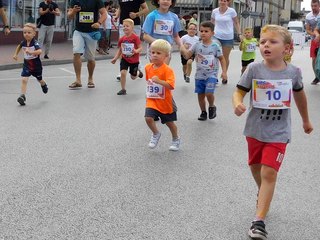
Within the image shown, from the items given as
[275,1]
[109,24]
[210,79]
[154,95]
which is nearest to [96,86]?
[210,79]

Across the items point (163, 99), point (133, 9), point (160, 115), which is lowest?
point (160, 115)

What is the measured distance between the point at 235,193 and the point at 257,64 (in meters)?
1.19

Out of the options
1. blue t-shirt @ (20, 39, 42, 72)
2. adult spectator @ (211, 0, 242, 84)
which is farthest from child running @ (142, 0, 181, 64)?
adult spectator @ (211, 0, 242, 84)

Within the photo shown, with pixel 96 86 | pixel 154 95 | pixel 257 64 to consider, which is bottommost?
pixel 96 86

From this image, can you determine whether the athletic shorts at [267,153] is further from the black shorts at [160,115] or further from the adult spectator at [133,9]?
the adult spectator at [133,9]

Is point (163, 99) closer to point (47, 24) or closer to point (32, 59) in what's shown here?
point (32, 59)

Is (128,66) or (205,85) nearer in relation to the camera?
(205,85)

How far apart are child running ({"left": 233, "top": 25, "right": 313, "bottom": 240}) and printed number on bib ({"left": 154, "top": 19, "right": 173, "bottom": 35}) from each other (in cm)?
435

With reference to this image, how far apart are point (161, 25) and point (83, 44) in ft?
9.47

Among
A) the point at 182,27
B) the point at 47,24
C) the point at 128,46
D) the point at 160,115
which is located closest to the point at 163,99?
the point at 160,115

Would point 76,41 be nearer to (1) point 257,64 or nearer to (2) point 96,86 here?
(2) point 96,86

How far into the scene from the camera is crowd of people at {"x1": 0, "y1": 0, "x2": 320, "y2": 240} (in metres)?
3.93

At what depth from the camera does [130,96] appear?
400 inches

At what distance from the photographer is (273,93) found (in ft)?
13.2
